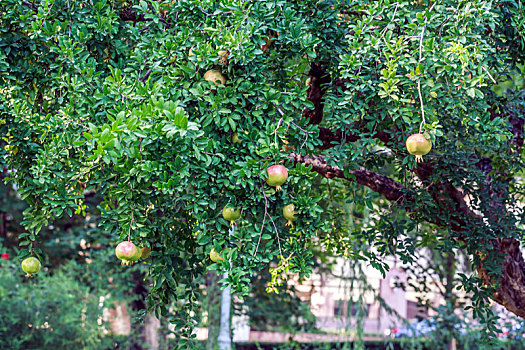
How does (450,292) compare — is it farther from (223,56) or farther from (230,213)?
(223,56)

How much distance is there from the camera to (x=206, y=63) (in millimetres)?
1983

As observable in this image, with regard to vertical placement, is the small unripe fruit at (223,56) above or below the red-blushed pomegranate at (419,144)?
above

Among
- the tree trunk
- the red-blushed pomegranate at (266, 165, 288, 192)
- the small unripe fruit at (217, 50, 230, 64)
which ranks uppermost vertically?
the small unripe fruit at (217, 50, 230, 64)

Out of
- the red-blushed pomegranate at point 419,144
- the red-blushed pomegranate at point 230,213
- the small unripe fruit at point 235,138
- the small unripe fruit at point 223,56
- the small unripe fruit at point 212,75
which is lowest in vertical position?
the red-blushed pomegranate at point 230,213

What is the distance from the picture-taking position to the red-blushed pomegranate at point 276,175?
193 centimetres

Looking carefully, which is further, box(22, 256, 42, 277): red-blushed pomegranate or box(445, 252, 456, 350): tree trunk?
box(445, 252, 456, 350): tree trunk

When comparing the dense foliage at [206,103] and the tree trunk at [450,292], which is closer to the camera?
the dense foliage at [206,103]

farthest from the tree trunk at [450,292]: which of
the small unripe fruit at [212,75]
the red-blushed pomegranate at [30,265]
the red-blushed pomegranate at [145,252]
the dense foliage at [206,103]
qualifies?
the red-blushed pomegranate at [30,265]

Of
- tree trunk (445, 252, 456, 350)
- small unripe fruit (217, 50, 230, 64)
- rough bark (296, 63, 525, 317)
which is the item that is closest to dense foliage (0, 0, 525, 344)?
→ small unripe fruit (217, 50, 230, 64)

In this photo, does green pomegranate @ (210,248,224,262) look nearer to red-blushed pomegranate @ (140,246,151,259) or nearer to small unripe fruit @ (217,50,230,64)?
red-blushed pomegranate @ (140,246,151,259)

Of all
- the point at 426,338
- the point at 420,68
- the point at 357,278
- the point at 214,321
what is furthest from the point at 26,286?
the point at 420,68

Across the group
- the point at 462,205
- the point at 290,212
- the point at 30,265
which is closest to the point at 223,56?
the point at 290,212

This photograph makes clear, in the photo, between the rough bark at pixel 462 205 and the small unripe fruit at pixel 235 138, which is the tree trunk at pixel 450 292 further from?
the small unripe fruit at pixel 235 138

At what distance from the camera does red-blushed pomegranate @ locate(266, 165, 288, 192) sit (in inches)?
76.0
